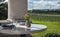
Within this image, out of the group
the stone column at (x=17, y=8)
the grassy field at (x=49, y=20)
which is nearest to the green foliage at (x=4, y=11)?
the stone column at (x=17, y=8)

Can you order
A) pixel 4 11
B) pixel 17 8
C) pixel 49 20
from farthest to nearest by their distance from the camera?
pixel 49 20
pixel 4 11
pixel 17 8

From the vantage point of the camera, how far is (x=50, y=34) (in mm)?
4805

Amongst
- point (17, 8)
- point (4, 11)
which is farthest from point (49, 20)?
point (4, 11)

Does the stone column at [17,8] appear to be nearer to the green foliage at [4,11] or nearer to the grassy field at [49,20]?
the green foliage at [4,11]

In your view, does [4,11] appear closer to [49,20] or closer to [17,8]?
[17,8]

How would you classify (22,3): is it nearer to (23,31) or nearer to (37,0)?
(37,0)

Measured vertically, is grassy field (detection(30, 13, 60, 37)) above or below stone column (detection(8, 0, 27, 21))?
below

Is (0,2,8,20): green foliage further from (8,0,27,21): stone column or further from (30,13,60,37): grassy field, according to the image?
(30,13,60,37): grassy field

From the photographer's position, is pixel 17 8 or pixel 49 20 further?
pixel 49 20

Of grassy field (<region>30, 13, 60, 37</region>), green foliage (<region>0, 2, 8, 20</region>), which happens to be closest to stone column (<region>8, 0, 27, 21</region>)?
green foliage (<region>0, 2, 8, 20</region>)

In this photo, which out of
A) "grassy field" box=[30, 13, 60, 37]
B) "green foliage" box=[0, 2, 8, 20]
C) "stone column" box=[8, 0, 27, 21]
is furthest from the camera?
"grassy field" box=[30, 13, 60, 37]

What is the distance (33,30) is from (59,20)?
2.46 meters

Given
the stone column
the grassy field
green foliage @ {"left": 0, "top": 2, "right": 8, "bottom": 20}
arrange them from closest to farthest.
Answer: the stone column < green foliage @ {"left": 0, "top": 2, "right": 8, "bottom": 20} < the grassy field

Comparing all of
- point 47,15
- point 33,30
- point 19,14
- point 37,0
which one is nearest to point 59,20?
point 47,15
